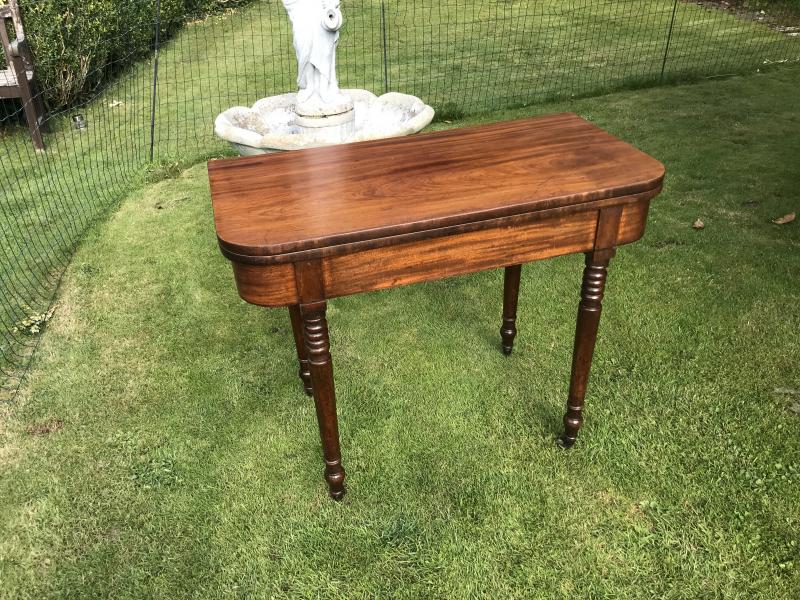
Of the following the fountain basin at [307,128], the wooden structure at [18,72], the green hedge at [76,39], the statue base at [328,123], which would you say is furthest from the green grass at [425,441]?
the green hedge at [76,39]

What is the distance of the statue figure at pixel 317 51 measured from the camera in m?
3.82

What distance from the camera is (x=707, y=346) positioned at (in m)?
3.17

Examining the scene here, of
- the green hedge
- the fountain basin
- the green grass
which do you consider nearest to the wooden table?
the green grass

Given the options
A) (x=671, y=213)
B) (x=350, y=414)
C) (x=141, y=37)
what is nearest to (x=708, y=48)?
(x=671, y=213)

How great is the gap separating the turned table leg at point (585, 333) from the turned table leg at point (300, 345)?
3.40 feet

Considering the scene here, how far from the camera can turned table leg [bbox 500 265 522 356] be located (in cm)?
299

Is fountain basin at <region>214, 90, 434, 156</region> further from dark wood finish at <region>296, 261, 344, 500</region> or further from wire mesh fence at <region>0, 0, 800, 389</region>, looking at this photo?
dark wood finish at <region>296, 261, 344, 500</region>

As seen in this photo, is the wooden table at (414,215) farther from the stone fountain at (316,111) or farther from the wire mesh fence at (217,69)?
the wire mesh fence at (217,69)

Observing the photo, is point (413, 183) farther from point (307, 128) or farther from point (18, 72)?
point (18, 72)

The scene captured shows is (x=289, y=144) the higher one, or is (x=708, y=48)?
(x=289, y=144)

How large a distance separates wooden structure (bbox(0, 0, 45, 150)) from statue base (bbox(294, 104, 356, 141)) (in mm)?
3005

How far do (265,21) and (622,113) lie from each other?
23.8 ft

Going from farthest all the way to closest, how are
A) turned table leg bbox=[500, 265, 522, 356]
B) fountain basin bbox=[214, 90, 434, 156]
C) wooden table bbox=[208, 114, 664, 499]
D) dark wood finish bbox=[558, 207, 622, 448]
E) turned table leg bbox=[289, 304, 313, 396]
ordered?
fountain basin bbox=[214, 90, 434, 156] → turned table leg bbox=[500, 265, 522, 356] → turned table leg bbox=[289, 304, 313, 396] → dark wood finish bbox=[558, 207, 622, 448] → wooden table bbox=[208, 114, 664, 499]

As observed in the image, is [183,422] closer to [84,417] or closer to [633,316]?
[84,417]
